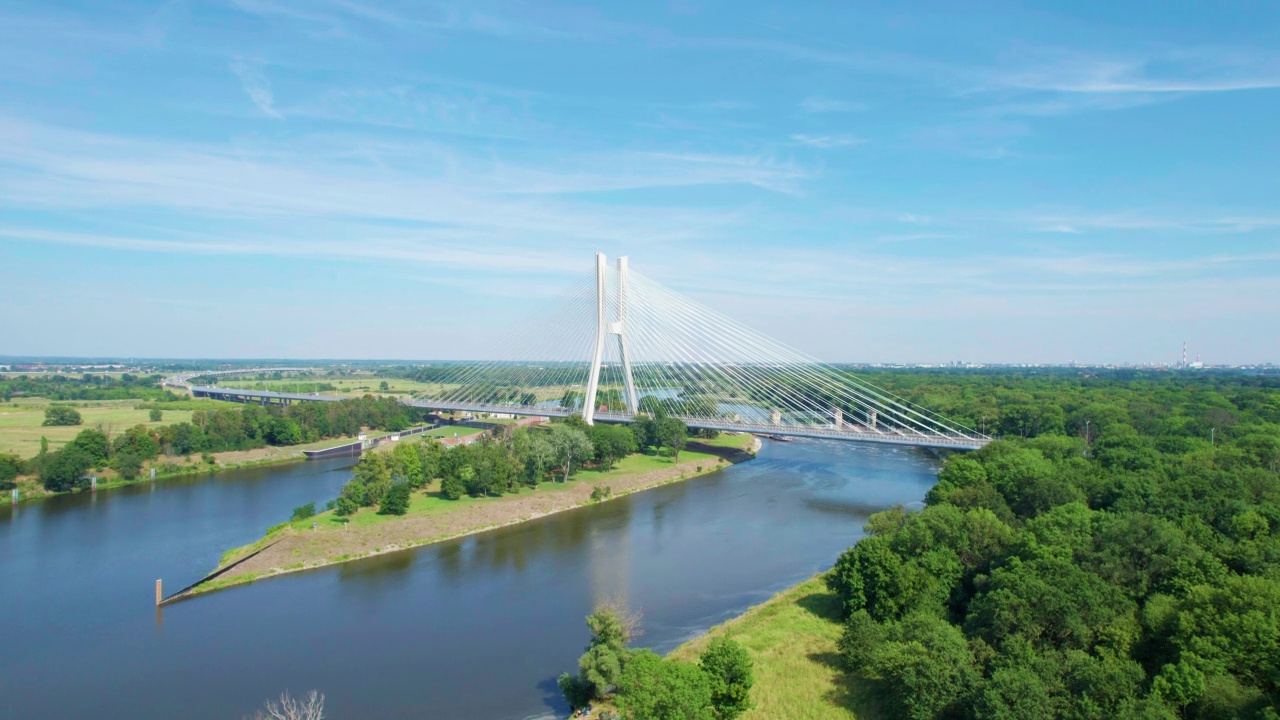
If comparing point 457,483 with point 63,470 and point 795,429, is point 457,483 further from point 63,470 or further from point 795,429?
point 63,470

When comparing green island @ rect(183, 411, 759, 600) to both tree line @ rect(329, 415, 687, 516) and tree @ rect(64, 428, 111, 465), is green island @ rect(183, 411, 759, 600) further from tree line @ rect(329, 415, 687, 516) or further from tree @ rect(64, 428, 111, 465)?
tree @ rect(64, 428, 111, 465)

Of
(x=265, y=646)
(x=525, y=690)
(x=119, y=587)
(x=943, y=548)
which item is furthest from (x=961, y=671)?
(x=119, y=587)

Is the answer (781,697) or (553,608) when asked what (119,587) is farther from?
(781,697)

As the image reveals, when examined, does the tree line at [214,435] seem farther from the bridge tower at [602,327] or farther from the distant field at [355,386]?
the bridge tower at [602,327]

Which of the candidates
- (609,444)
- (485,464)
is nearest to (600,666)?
(485,464)

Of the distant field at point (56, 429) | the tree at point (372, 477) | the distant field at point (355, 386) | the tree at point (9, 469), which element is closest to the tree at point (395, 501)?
the tree at point (372, 477)

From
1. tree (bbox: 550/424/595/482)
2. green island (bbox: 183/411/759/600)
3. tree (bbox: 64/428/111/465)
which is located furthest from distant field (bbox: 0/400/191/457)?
tree (bbox: 550/424/595/482)
